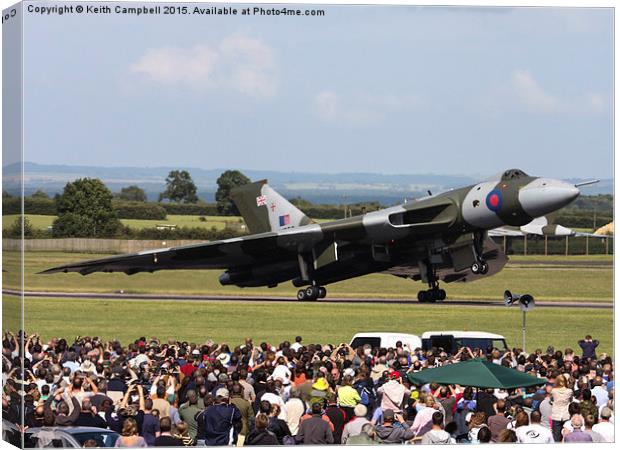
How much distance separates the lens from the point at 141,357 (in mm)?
23422

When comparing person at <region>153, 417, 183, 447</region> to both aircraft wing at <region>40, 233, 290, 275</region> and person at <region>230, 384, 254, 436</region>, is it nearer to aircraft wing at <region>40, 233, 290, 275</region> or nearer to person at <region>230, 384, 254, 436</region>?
person at <region>230, 384, 254, 436</region>

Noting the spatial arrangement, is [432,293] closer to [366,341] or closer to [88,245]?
[366,341]

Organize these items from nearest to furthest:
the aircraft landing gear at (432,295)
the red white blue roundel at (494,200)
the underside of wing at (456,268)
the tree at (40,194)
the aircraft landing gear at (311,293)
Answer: the tree at (40,194)
the red white blue roundel at (494,200)
the aircraft landing gear at (432,295)
the underside of wing at (456,268)
the aircraft landing gear at (311,293)

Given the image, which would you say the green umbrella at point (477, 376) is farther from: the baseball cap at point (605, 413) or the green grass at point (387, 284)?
the green grass at point (387, 284)

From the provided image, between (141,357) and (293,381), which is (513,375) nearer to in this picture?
(293,381)

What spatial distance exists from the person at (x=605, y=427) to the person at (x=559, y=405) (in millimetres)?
718

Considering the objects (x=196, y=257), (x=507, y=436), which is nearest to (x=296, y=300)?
(x=196, y=257)

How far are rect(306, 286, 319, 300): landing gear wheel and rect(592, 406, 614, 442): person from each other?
31.9 ft

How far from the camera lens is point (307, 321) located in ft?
96.2

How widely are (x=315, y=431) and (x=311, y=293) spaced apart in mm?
10653

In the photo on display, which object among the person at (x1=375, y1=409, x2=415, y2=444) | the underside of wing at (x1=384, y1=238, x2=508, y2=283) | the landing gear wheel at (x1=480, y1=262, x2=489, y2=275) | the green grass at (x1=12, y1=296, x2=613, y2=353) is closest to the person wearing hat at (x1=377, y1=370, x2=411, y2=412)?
the person at (x1=375, y1=409, x2=415, y2=444)

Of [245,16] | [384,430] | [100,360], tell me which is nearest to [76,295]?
[100,360]

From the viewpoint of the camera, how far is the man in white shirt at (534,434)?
18.6m

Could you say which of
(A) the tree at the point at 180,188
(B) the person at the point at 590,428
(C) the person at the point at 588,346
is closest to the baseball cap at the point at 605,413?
(B) the person at the point at 590,428
